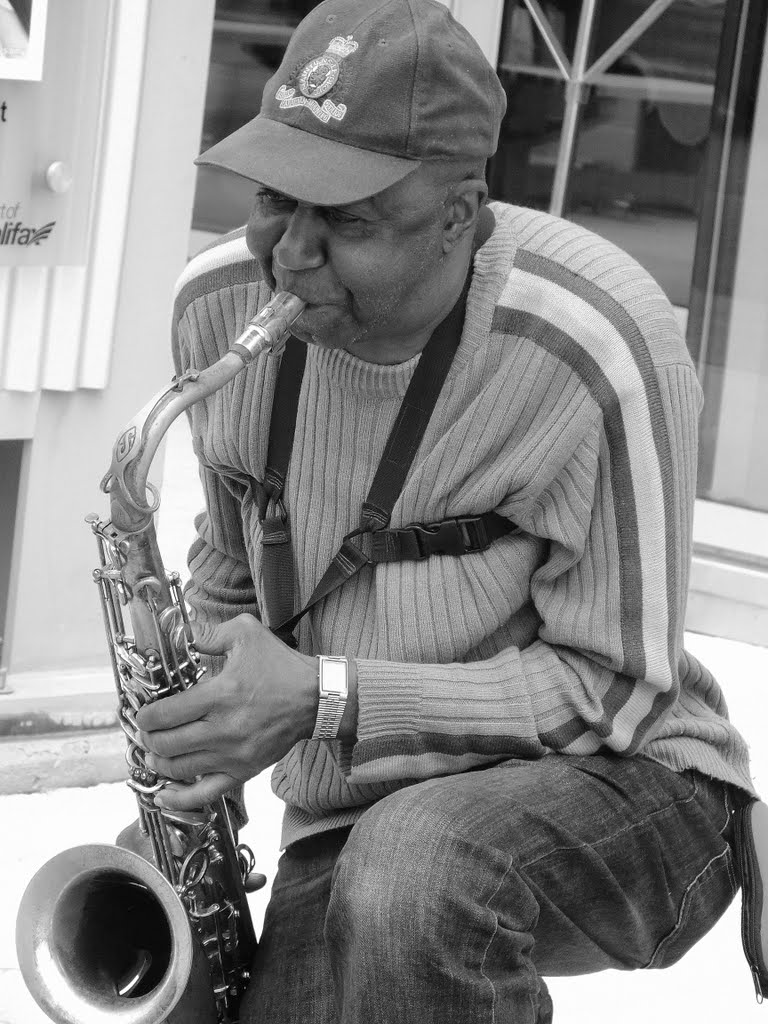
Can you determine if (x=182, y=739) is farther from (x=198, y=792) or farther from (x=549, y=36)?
(x=549, y=36)

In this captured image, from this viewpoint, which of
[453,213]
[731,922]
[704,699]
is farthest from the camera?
[731,922]

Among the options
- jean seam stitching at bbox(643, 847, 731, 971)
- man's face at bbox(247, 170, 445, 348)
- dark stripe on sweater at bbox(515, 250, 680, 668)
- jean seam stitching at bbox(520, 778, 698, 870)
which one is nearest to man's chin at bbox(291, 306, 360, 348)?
man's face at bbox(247, 170, 445, 348)

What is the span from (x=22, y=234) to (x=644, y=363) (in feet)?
5.05

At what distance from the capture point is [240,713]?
5.03 ft

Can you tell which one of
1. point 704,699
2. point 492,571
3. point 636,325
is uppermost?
point 636,325

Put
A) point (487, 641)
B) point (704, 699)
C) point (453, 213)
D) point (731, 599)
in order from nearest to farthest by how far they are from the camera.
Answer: point (453, 213) < point (487, 641) < point (704, 699) < point (731, 599)

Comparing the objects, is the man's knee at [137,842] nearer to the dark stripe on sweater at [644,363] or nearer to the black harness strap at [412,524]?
the black harness strap at [412,524]

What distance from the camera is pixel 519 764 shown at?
5.38 feet

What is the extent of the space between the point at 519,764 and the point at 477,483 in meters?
0.32

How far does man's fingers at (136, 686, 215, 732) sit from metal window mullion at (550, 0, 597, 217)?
346 cm

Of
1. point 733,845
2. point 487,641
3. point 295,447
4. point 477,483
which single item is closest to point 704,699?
point 733,845

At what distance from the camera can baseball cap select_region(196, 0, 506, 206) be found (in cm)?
149

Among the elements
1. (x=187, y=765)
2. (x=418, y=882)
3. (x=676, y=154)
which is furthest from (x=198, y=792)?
(x=676, y=154)

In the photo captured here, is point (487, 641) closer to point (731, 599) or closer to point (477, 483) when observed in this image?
point (477, 483)
